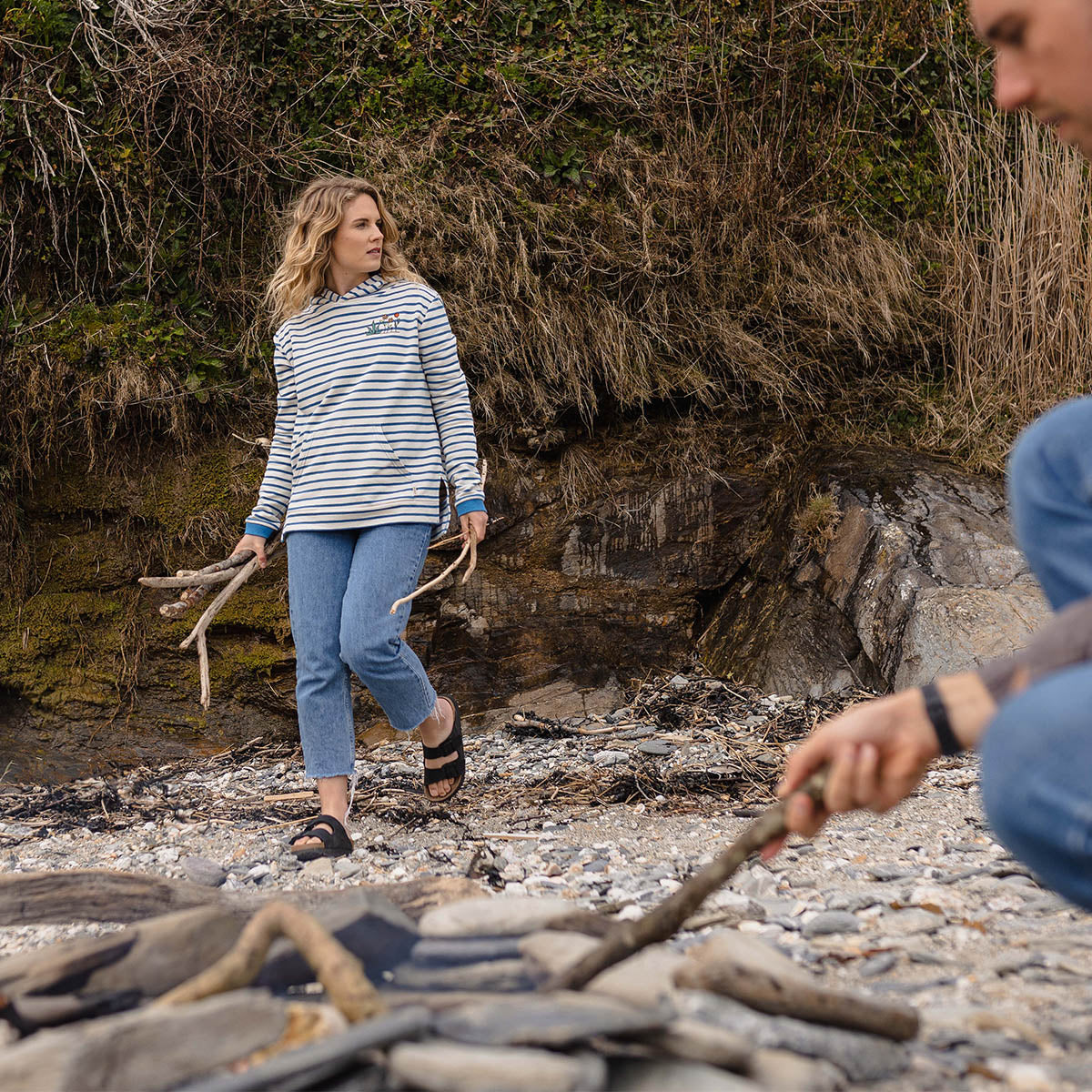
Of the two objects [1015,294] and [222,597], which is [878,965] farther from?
[1015,294]

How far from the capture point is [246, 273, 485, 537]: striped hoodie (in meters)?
3.38

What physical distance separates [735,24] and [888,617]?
11.7ft

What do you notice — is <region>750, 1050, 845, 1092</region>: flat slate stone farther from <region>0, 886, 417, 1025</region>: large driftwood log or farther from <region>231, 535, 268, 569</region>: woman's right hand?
<region>231, 535, 268, 569</region>: woman's right hand

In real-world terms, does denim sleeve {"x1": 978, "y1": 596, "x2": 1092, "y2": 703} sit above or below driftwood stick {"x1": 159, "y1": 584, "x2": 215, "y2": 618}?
above

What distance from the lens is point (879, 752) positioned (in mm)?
1282

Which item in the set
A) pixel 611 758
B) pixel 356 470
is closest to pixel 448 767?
pixel 611 758

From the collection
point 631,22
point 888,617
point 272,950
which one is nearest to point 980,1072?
point 272,950

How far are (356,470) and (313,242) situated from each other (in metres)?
0.86

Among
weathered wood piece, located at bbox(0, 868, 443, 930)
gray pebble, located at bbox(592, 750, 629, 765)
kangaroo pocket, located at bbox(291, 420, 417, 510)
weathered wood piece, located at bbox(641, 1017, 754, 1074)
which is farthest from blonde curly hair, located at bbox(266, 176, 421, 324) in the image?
weathered wood piece, located at bbox(641, 1017, 754, 1074)

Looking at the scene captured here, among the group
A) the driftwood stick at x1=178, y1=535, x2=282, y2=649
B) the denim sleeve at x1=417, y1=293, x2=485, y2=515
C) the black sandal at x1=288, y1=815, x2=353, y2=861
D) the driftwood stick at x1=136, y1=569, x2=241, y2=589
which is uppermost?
the denim sleeve at x1=417, y1=293, x2=485, y2=515

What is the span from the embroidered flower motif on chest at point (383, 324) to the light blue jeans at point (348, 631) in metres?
0.70

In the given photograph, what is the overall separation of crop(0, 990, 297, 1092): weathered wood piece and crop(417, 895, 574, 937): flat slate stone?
371 mm

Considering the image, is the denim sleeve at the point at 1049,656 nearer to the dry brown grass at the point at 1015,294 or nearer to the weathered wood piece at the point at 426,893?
the weathered wood piece at the point at 426,893

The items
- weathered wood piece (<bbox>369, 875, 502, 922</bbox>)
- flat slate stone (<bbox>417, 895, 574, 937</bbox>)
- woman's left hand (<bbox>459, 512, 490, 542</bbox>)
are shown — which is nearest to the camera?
flat slate stone (<bbox>417, 895, 574, 937</bbox>)
